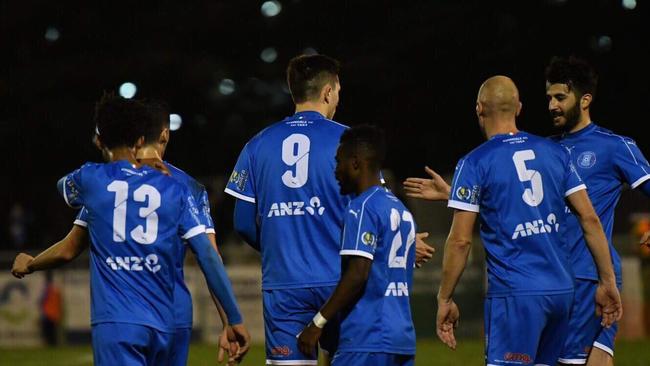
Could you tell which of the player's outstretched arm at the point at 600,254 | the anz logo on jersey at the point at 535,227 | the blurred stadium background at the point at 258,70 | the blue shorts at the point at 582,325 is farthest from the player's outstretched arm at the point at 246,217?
the blurred stadium background at the point at 258,70

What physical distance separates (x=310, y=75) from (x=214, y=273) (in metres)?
1.62

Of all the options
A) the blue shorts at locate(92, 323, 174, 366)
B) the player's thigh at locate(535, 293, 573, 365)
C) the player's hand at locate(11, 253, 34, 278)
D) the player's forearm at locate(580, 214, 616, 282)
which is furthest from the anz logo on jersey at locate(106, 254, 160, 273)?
the player's forearm at locate(580, 214, 616, 282)

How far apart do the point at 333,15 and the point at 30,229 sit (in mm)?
9270

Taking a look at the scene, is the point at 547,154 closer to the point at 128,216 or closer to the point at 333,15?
the point at 128,216

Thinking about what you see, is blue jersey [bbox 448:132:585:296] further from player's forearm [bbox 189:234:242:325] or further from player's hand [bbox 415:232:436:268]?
player's forearm [bbox 189:234:242:325]

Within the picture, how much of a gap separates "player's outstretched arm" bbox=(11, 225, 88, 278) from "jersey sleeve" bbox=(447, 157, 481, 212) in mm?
2238

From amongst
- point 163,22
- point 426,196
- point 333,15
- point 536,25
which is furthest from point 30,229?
A: point 426,196

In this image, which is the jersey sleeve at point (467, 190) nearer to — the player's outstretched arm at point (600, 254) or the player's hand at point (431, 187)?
the player's hand at point (431, 187)

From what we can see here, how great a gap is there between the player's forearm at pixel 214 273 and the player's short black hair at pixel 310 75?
147cm

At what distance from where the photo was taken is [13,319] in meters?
22.8

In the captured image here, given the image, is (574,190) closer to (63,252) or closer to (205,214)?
(205,214)

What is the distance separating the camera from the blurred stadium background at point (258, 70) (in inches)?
1273

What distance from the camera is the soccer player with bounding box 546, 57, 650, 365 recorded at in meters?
9.45

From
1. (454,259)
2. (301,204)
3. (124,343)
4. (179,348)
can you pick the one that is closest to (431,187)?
(454,259)
